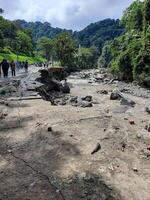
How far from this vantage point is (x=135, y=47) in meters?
48.2

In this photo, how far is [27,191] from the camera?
782 centimetres

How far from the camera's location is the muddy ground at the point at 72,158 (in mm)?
8016

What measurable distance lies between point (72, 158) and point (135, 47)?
40.2 meters

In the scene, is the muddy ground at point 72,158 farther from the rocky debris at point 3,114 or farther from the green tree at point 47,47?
the green tree at point 47,47

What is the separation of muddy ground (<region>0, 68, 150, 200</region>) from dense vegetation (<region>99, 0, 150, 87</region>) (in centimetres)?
2948

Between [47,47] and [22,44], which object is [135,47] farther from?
[47,47]

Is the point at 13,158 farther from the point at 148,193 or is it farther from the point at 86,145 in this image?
the point at 148,193

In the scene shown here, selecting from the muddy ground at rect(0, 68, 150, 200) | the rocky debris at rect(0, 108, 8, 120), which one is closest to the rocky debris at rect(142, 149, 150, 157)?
the muddy ground at rect(0, 68, 150, 200)

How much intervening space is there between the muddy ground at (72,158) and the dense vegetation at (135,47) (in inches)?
1161

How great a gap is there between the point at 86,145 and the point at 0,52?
77670 millimetres

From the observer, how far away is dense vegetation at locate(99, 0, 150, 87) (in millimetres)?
43438

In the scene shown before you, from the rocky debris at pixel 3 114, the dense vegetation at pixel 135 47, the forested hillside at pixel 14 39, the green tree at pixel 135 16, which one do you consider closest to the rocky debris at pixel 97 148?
the rocky debris at pixel 3 114

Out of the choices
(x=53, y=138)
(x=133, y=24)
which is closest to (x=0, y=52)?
(x=133, y=24)

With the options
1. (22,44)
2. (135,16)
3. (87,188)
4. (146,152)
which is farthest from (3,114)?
(22,44)
